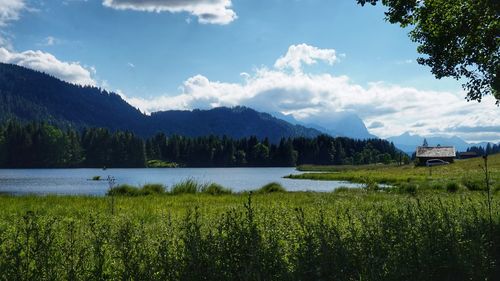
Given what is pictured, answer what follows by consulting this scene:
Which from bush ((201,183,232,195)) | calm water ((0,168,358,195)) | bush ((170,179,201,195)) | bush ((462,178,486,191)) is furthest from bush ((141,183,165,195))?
bush ((462,178,486,191))

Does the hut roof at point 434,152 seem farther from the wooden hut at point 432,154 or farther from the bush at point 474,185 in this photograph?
the bush at point 474,185

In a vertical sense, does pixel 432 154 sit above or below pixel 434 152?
below

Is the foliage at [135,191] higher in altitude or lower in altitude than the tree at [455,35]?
lower

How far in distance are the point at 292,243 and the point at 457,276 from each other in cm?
316

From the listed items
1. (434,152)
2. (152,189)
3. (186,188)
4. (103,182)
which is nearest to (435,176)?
(186,188)

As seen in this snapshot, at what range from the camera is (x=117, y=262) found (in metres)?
8.37


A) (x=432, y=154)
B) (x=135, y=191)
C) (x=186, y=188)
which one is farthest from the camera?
(x=432, y=154)

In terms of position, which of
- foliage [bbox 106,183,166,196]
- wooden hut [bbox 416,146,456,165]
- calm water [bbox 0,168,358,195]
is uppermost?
wooden hut [bbox 416,146,456,165]

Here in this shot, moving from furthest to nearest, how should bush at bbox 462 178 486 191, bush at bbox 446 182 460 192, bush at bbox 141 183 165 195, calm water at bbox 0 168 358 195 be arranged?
calm water at bbox 0 168 358 195, bush at bbox 462 178 486 191, bush at bbox 446 182 460 192, bush at bbox 141 183 165 195

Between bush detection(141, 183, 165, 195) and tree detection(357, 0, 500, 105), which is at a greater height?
tree detection(357, 0, 500, 105)

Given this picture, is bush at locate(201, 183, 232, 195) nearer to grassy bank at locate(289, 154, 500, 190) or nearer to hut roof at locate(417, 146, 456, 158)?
grassy bank at locate(289, 154, 500, 190)

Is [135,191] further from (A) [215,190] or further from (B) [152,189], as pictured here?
(A) [215,190]

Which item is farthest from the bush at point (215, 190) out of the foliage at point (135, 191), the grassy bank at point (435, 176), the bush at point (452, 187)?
the bush at point (452, 187)

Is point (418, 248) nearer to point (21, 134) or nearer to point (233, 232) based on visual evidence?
point (233, 232)
